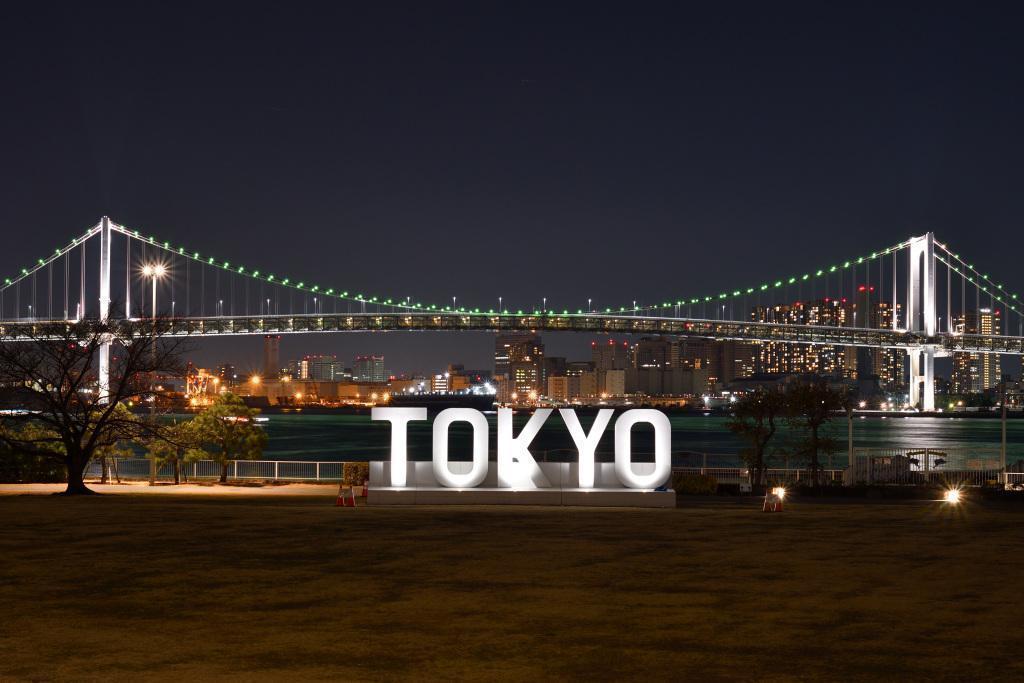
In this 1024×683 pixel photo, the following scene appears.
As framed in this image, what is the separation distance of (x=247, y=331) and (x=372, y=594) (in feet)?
251

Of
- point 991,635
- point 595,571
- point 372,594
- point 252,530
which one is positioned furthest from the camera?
point 252,530

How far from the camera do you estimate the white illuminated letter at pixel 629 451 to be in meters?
18.9

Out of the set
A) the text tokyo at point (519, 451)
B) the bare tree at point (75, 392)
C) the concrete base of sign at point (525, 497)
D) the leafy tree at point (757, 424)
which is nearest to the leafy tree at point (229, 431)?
the bare tree at point (75, 392)

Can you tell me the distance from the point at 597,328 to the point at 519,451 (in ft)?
239

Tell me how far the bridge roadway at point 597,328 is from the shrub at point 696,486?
204 ft

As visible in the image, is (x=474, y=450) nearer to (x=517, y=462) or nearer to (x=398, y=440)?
(x=517, y=462)

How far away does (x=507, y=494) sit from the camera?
63.6 ft

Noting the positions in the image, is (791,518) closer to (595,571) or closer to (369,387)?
(595,571)

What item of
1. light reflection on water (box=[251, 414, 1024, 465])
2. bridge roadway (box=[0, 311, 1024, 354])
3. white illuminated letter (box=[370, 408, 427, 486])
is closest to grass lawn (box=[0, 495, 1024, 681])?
white illuminated letter (box=[370, 408, 427, 486])

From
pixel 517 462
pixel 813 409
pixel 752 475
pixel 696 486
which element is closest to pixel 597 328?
pixel 813 409

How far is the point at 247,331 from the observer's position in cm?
8400

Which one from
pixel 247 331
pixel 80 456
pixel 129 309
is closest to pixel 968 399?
pixel 247 331

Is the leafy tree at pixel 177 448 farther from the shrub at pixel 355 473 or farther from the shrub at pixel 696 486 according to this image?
the shrub at pixel 696 486

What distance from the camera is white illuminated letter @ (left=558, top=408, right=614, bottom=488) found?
18406mm
